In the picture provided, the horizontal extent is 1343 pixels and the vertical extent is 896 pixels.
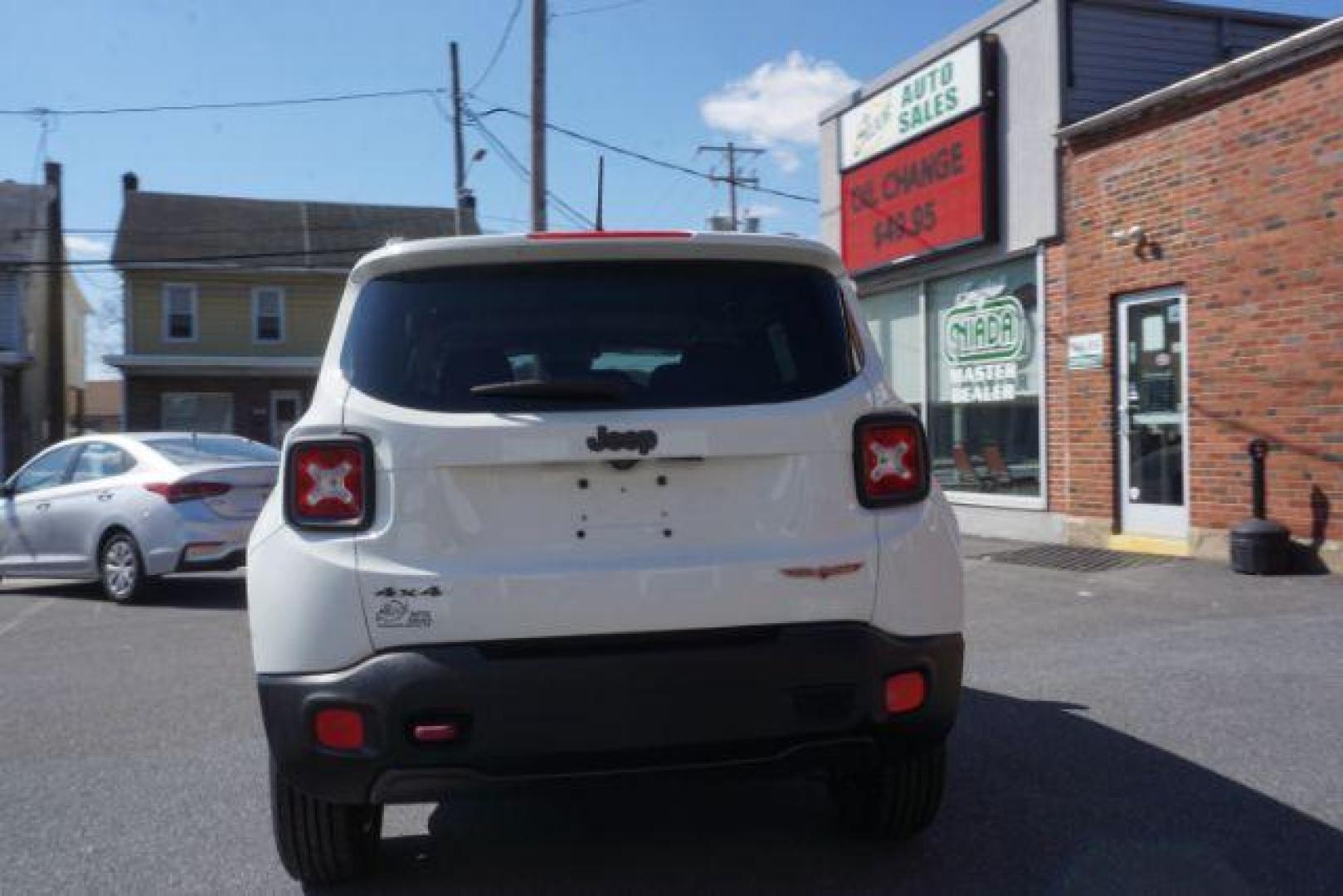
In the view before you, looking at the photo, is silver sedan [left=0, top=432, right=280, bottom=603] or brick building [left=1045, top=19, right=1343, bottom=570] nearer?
brick building [left=1045, top=19, right=1343, bottom=570]

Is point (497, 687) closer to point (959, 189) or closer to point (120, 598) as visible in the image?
point (120, 598)

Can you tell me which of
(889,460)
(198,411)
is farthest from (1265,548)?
(198,411)

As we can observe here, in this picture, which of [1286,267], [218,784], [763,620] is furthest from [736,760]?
[1286,267]

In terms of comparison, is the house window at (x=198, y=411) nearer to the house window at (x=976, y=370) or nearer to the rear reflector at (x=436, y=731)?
the house window at (x=976, y=370)

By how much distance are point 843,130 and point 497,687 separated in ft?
44.9

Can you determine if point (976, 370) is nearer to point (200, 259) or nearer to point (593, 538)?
point (593, 538)

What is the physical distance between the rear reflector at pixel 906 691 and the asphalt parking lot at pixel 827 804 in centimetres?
48

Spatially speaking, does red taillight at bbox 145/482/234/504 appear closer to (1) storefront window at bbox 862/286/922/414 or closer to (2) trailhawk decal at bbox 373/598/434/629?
(2) trailhawk decal at bbox 373/598/434/629

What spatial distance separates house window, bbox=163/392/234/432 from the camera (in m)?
30.8

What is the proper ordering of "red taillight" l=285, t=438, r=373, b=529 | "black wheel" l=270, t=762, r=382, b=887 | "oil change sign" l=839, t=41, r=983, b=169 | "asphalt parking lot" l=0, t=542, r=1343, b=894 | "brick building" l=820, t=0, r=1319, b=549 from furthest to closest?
"oil change sign" l=839, t=41, r=983, b=169 → "brick building" l=820, t=0, r=1319, b=549 → "asphalt parking lot" l=0, t=542, r=1343, b=894 → "black wheel" l=270, t=762, r=382, b=887 → "red taillight" l=285, t=438, r=373, b=529

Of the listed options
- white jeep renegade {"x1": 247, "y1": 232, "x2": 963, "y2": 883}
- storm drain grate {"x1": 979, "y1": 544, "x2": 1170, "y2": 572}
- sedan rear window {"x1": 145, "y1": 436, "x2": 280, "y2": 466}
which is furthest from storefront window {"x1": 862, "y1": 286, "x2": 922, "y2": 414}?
white jeep renegade {"x1": 247, "y1": 232, "x2": 963, "y2": 883}

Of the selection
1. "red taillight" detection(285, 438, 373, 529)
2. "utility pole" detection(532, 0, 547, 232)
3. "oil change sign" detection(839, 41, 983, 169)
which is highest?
"utility pole" detection(532, 0, 547, 232)

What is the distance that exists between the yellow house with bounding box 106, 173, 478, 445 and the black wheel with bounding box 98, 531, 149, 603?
21.3 meters

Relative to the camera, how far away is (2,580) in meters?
12.6
